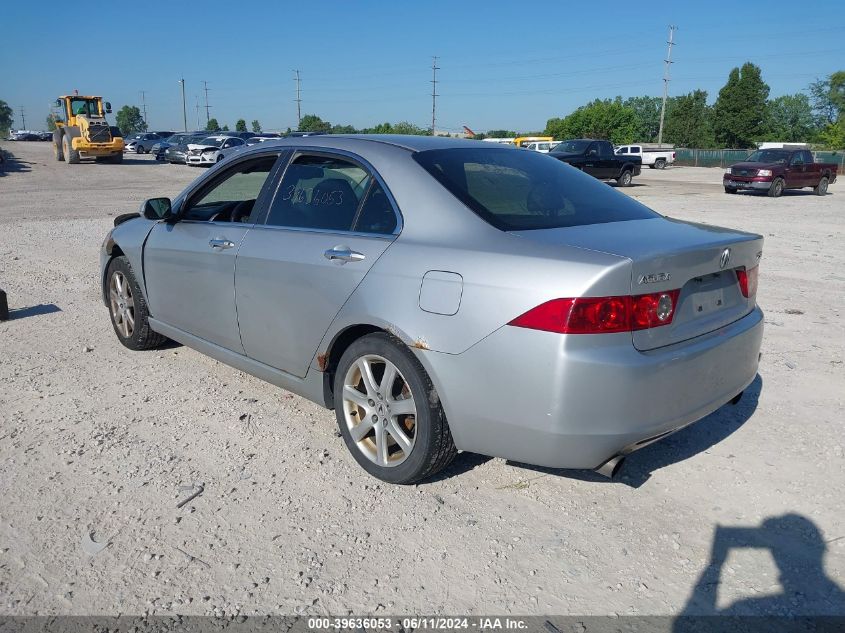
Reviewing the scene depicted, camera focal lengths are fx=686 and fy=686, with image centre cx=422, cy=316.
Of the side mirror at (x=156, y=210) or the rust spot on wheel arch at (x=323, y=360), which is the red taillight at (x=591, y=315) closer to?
the rust spot on wheel arch at (x=323, y=360)

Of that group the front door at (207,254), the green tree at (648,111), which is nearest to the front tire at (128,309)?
the front door at (207,254)

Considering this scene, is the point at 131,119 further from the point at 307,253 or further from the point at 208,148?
the point at 307,253

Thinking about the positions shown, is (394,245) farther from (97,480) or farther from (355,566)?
(97,480)

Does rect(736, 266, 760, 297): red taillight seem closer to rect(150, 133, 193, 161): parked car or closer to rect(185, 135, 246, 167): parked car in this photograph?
rect(185, 135, 246, 167): parked car

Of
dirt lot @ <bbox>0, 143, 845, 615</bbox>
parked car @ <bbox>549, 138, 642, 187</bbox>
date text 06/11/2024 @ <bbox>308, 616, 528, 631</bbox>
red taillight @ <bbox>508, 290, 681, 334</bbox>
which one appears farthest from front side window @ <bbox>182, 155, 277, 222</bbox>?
parked car @ <bbox>549, 138, 642, 187</bbox>

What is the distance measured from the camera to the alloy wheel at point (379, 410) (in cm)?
320

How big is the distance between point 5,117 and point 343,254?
18621cm

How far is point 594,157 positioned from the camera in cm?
2623

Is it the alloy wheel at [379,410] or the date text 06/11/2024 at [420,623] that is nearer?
the date text 06/11/2024 at [420,623]

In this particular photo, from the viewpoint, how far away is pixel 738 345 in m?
3.21

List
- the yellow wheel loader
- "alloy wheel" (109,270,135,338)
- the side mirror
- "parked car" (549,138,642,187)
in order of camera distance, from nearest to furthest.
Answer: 1. the side mirror
2. "alloy wheel" (109,270,135,338)
3. "parked car" (549,138,642,187)
4. the yellow wheel loader

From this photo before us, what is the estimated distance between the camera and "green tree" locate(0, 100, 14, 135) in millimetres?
153375

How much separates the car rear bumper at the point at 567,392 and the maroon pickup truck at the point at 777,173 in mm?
23593

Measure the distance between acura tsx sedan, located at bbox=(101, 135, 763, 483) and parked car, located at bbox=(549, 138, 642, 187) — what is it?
73.8 ft
